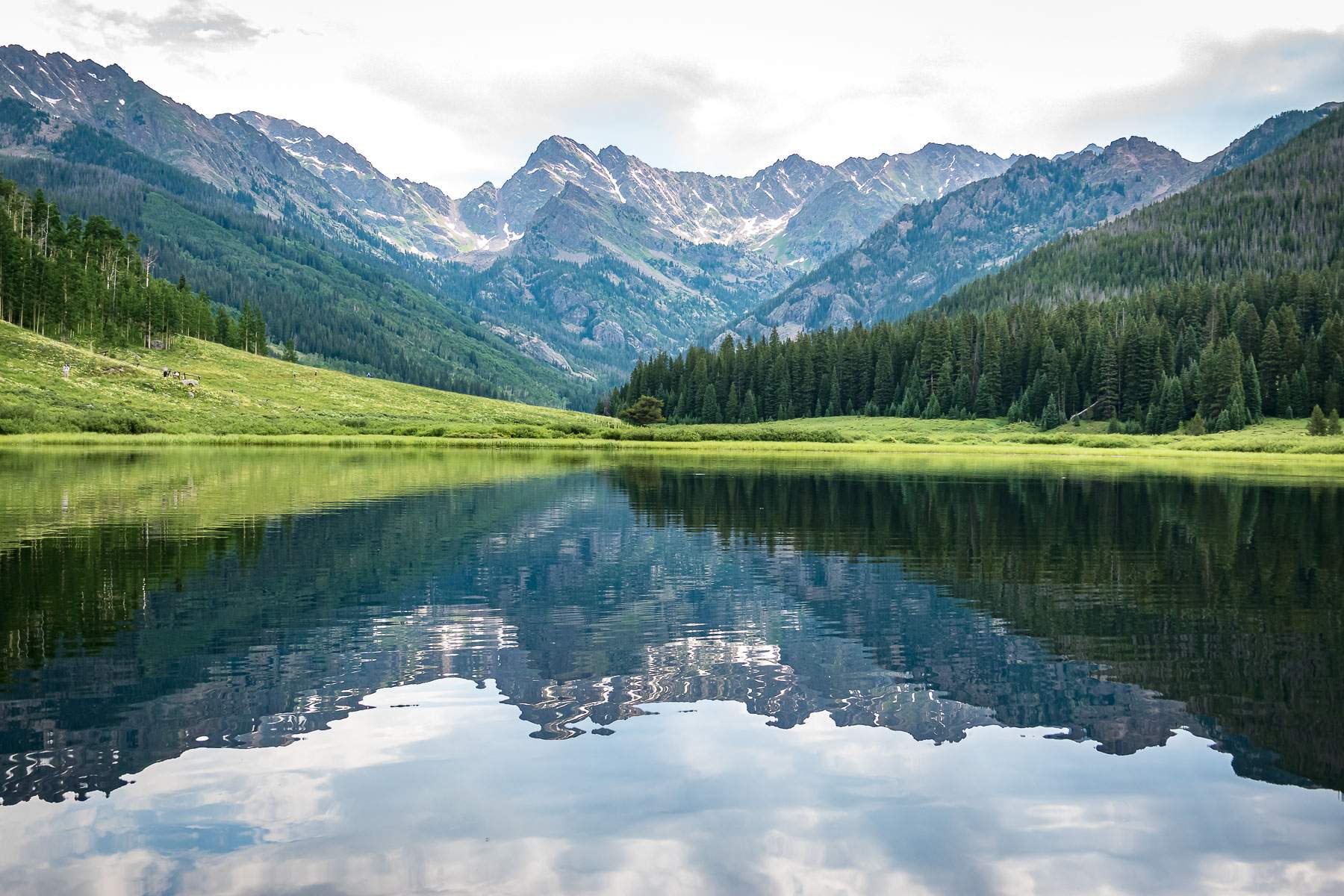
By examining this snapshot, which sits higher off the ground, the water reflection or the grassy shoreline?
the grassy shoreline

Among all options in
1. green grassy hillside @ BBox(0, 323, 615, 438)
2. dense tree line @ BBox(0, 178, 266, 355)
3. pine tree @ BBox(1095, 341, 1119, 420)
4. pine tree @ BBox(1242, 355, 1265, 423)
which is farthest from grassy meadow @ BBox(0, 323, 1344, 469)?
dense tree line @ BBox(0, 178, 266, 355)

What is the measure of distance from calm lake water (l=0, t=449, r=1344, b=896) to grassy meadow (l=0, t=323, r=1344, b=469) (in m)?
104

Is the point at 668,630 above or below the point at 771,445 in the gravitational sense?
below

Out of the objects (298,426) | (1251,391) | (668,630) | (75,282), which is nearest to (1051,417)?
(1251,391)

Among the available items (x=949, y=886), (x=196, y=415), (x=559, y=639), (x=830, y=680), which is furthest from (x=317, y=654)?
(x=196, y=415)

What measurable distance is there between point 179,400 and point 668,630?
502 feet

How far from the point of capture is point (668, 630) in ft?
88.2

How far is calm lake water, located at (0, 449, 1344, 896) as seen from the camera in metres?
13.1

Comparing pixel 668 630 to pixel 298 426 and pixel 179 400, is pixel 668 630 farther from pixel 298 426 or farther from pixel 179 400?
pixel 179 400

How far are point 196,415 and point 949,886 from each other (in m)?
160

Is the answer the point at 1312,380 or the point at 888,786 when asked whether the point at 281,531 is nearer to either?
the point at 888,786

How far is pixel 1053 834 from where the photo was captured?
45.8 ft

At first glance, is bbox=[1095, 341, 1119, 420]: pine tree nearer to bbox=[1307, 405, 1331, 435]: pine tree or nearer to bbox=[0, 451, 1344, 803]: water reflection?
bbox=[1307, 405, 1331, 435]: pine tree

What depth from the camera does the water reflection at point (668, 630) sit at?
60.7 feet
